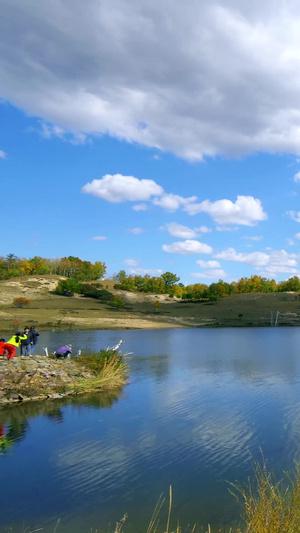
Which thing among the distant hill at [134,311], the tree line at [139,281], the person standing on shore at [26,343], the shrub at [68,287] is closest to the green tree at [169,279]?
the tree line at [139,281]

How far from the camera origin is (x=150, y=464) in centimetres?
1254

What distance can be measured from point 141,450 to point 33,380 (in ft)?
30.0

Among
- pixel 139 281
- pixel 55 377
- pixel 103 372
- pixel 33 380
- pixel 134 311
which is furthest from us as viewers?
pixel 139 281

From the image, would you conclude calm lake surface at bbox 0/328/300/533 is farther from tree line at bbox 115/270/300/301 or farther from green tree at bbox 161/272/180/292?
green tree at bbox 161/272/180/292

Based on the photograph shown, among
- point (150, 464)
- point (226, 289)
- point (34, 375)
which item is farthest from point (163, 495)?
point (226, 289)

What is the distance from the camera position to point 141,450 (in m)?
13.7

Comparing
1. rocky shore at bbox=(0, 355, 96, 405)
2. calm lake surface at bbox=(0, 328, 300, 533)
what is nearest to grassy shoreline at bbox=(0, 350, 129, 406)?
rocky shore at bbox=(0, 355, 96, 405)

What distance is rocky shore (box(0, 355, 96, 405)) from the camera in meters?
20.3

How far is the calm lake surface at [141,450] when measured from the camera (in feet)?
32.1

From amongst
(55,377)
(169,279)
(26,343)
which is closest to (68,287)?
(169,279)

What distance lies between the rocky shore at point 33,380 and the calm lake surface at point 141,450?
1.05 meters

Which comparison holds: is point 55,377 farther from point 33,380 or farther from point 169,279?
point 169,279

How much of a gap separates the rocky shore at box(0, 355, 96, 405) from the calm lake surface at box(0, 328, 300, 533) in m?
1.05

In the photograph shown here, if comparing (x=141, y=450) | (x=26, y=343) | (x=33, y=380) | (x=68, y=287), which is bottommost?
(x=141, y=450)
